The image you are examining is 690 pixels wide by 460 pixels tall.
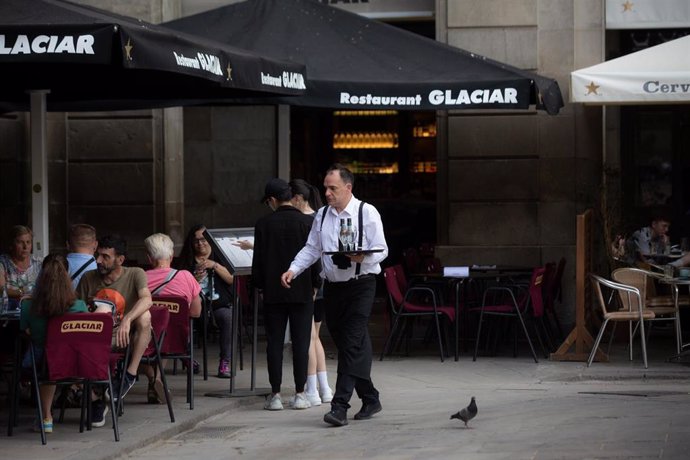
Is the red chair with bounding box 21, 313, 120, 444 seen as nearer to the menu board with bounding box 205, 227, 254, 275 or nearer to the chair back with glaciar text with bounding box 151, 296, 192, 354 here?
the chair back with glaciar text with bounding box 151, 296, 192, 354

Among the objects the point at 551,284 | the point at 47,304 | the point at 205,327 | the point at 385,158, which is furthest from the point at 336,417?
the point at 385,158

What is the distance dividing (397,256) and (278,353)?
7819 mm

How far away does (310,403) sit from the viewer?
1074cm

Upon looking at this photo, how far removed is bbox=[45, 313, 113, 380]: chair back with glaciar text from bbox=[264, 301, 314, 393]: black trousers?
71.9 inches

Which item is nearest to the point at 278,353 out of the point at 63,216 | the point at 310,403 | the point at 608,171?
the point at 310,403

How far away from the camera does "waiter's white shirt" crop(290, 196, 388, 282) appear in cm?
987

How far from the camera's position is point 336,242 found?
32.5ft

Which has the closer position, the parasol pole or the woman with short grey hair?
the woman with short grey hair

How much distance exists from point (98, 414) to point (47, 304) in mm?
1140

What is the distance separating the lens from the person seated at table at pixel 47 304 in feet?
29.3

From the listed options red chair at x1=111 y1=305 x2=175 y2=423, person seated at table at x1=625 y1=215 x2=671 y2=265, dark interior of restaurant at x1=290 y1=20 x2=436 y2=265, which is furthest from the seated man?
dark interior of restaurant at x1=290 y1=20 x2=436 y2=265

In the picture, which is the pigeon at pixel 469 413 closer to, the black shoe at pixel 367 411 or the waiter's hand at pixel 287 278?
the black shoe at pixel 367 411

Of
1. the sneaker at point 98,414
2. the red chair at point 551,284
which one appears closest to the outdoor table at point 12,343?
Answer: the sneaker at point 98,414

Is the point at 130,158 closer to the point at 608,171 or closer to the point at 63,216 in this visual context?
the point at 63,216
